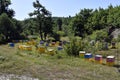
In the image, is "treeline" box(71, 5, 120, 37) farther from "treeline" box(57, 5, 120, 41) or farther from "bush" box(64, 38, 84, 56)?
"bush" box(64, 38, 84, 56)

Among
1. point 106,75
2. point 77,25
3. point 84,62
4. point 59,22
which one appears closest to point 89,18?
point 77,25

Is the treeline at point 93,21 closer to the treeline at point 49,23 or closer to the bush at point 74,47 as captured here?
the treeline at point 49,23

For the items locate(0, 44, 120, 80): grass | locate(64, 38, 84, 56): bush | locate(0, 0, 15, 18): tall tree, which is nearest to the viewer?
locate(0, 44, 120, 80): grass

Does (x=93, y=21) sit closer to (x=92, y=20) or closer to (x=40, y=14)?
(x=92, y=20)

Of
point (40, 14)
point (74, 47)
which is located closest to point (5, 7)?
point (40, 14)

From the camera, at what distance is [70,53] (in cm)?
2083

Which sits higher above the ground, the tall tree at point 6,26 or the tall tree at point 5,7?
the tall tree at point 5,7

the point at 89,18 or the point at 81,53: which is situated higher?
the point at 89,18

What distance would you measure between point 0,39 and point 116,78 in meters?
31.0

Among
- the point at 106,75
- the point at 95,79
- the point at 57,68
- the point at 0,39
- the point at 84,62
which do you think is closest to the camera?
the point at 95,79

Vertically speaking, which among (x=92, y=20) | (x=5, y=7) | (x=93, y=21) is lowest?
(x=93, y=21)

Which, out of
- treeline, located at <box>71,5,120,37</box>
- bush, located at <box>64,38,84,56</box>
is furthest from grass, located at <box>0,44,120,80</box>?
treeline, located at <box>71,5,120,37</box>

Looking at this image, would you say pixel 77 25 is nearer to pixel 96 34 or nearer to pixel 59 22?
pixel 96 34

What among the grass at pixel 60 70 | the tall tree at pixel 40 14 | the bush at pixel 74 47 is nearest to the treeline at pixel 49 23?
the tall tree at pixel 40 14
